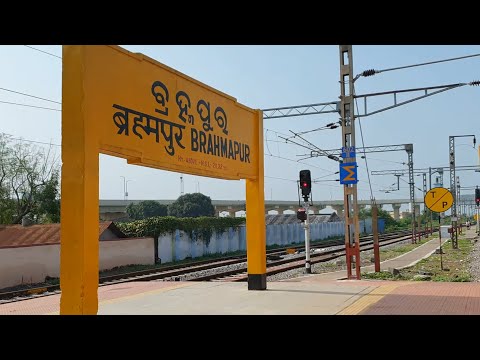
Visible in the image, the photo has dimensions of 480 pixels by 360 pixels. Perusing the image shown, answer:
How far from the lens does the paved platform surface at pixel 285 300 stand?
9.90m

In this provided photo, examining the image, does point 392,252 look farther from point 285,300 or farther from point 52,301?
point 52,301

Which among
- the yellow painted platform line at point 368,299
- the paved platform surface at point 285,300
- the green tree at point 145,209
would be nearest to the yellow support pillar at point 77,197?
the paved platform surface at point 285,300

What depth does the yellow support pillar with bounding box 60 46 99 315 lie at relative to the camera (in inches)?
301

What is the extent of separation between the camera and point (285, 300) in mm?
11273

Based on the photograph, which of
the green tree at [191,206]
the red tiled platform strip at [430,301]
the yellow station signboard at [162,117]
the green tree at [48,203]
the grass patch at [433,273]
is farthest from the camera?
the green tree at [191,206]

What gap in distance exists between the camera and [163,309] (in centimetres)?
1043

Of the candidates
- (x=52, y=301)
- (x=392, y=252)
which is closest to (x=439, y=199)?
(x=52, y=301)

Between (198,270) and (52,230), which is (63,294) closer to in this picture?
(198,270)

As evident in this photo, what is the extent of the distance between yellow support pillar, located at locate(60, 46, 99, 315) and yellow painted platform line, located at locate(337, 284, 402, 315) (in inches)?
172

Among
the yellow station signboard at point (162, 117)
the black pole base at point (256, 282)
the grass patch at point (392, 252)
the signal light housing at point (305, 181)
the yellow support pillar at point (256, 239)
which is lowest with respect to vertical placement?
the grass patch at point (392, 252)

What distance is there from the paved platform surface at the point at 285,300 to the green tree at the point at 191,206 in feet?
237

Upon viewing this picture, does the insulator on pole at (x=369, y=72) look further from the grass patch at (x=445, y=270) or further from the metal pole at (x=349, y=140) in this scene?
the grass patch at (x=445, y=270)
